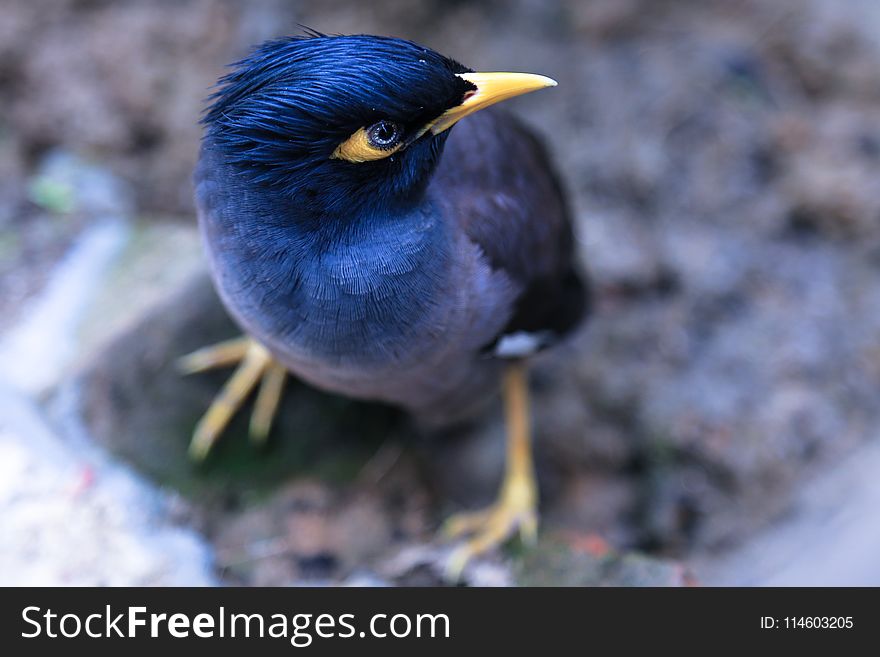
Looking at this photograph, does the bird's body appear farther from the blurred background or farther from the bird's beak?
the blurred background

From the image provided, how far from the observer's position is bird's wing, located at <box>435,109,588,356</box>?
8.57ft

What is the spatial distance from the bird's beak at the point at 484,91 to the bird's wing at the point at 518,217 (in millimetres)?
368

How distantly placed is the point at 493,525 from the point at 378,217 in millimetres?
1416

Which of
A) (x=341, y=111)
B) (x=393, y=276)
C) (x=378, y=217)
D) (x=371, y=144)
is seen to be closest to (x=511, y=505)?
(x=393, y=276)

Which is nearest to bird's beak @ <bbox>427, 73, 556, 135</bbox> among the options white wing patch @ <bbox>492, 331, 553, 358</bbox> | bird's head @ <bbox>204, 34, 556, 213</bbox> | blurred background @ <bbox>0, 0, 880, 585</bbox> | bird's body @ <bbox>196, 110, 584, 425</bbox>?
bird's head @ <bbox>204, 34, 556, 213</bbox>

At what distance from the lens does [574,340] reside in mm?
3975

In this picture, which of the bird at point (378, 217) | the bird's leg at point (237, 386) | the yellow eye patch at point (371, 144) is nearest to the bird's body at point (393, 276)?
the bird at point (378, 217)

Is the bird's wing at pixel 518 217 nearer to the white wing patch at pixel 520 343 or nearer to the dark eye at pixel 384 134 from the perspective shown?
the white wing patch at pixel 520 343

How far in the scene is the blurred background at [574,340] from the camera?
115 inches

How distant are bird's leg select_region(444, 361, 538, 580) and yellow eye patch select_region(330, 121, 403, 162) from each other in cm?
134

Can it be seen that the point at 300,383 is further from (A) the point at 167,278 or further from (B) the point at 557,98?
(B) the point at 557,98

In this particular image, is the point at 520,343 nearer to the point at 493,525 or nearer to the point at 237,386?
the point at 493,525

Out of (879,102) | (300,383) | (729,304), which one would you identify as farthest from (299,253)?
(879,102)

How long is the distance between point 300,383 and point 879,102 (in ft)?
11.0
